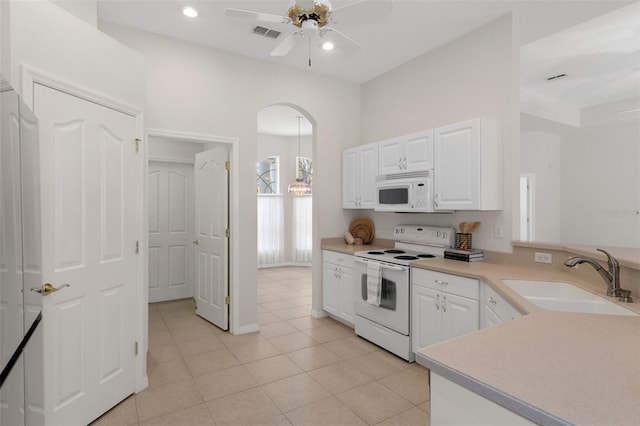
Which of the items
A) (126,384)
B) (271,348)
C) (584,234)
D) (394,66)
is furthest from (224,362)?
(584,234)

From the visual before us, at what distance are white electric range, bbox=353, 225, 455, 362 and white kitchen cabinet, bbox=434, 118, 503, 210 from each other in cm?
50

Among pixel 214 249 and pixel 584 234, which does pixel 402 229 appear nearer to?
pixel 214 249

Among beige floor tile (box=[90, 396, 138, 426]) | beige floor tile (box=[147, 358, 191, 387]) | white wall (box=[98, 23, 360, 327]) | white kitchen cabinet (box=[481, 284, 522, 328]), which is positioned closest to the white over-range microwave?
white wall (box=[98, 23, 360, 327])

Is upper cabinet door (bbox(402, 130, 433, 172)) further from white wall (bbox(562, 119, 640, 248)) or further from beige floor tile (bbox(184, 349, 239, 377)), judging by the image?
white wall (bbox(562, 119, 640, 248))

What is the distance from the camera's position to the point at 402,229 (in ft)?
12.8

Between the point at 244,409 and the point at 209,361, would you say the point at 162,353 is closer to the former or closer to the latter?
the point at 209,361

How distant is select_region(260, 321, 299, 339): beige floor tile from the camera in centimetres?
378

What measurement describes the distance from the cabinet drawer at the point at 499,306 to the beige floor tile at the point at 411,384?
0.84 metres

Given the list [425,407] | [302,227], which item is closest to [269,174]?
[302,227]

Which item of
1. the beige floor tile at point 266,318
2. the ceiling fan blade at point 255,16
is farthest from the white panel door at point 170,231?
the ceiling fan blade at point 255,16

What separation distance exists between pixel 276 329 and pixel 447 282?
2.11 metres

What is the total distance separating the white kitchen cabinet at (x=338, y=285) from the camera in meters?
3.88

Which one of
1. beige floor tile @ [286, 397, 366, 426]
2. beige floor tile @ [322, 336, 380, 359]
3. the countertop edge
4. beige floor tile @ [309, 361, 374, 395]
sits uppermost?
the countertop edge

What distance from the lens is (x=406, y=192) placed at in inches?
137
